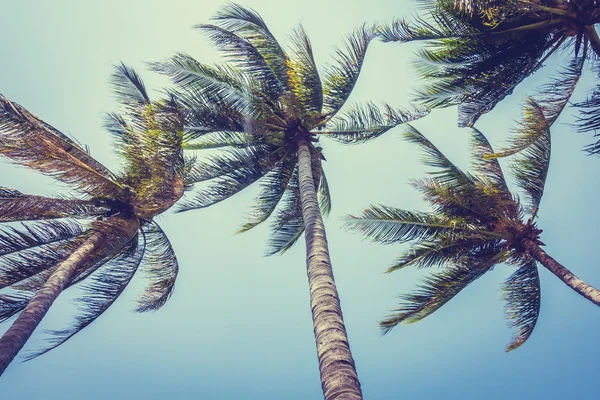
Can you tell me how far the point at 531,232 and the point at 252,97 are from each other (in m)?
7.55

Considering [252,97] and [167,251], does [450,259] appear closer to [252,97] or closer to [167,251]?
[252,97]

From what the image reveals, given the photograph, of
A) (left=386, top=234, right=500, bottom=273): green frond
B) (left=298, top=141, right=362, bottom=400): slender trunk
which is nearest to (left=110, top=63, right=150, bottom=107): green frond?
(left=298, top=141, right=362, bottom=400): slender trunk

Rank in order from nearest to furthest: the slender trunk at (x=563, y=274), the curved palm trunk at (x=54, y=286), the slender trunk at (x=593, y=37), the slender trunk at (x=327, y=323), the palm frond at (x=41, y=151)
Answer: the slender trunk at (x=327, y=323)
the curved palm trunk at (x=54, y=286)
the palm frond at (x=41, y=151)
the slender trunk at (x=593, y=37)
the slender trunk at (x=563, y=274)

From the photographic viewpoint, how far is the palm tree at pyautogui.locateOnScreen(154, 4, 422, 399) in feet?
29.5

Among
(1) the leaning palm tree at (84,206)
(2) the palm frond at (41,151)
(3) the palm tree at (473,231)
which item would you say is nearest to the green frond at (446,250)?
(3) the palm tree at (473,231)

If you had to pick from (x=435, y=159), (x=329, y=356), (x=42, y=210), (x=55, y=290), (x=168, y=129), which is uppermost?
(x=435, y=159)

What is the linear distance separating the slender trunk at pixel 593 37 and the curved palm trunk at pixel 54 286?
32.2ft

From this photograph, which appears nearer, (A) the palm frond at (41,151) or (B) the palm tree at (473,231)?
(A) the palm frond at (41,151)

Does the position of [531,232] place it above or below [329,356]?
above

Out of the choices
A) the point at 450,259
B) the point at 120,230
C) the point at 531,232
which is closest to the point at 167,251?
the point at 120,230

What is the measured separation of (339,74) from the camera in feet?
31.0

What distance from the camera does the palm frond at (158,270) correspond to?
10.1 metres

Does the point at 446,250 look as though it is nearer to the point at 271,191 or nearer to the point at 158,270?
the point at 271,191

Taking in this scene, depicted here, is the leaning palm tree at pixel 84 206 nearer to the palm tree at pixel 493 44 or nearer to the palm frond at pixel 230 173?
the palm frond at pixel 230 173
